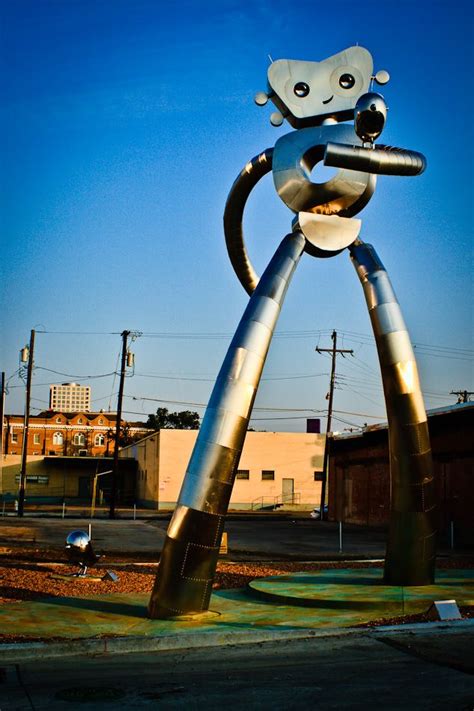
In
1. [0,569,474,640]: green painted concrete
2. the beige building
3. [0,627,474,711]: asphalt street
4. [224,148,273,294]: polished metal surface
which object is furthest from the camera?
the beige building

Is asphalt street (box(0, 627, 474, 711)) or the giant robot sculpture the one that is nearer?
asphalt street (box(0, 627, 474, 711))

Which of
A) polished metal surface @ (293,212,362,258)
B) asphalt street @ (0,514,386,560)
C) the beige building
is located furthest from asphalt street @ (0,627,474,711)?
the beige building

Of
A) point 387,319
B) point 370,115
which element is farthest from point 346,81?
point 387,319

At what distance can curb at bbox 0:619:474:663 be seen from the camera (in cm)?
886

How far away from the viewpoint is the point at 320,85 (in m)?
13.6

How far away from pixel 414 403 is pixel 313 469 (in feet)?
166

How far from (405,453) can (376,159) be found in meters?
4.53

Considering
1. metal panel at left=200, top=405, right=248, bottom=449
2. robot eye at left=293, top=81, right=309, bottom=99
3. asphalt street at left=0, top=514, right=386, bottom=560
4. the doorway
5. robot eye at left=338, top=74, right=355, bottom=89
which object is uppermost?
robot eye at left=338, top=74, right=355, bottom=89

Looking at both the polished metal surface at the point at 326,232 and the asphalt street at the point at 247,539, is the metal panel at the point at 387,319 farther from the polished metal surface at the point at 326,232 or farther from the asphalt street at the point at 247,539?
the asphalt street at the point at 247,539

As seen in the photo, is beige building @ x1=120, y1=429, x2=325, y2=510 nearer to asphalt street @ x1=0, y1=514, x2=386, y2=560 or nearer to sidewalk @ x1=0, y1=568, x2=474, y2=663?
asphalt street @ x1=0, y1=514, x2=386, y2=560

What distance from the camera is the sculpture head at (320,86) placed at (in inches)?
532

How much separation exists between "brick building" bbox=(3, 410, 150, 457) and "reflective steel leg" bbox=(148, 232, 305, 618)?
87.7 metres

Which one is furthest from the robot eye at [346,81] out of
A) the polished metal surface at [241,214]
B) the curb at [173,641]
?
the curb at [173,641]

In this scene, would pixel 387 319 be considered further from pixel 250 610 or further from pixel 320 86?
pixel 250 610
